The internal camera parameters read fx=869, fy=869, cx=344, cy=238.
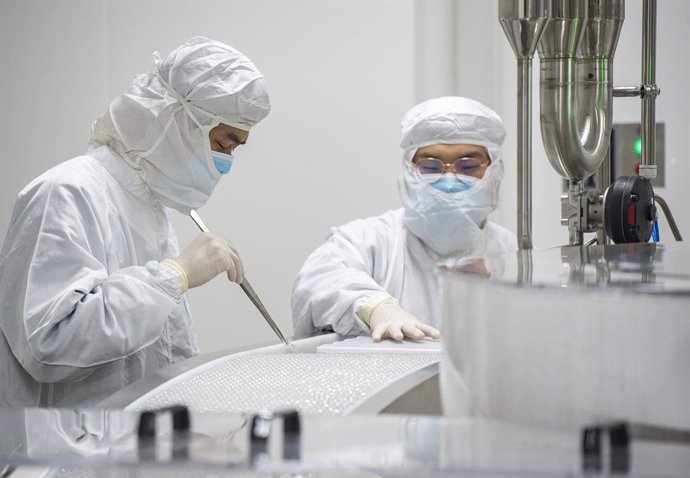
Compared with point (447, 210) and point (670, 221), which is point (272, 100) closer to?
point (447, 210)

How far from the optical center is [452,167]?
196 cm

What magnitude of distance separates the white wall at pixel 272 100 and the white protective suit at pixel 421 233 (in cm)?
77

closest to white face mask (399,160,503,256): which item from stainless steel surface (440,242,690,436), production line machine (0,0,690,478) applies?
production line machine (0,0,690,478)

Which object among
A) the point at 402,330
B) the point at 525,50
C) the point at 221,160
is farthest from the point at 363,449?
the point at 221,160

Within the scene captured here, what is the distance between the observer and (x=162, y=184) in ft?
5.01

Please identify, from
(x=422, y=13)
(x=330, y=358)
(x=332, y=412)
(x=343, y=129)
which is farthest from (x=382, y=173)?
(x=332, y=412)

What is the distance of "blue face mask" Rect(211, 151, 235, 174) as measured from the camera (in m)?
1.58

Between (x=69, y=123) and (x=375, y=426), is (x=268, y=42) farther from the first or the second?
(x=375, y=426)

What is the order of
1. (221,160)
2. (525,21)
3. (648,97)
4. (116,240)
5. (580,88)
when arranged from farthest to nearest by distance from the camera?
(221,160), (116,240), (648,97), (580,88), (525,21)

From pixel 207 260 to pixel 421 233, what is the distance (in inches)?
27.7

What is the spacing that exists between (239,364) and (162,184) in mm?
621

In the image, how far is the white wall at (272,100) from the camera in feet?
9.09

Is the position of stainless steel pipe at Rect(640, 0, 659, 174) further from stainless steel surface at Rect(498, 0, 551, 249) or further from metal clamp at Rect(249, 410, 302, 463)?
metal clamp at Rect(249, 410, 302, 463)

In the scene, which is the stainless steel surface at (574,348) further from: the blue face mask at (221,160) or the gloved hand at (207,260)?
the blue face mask at (221,160)
